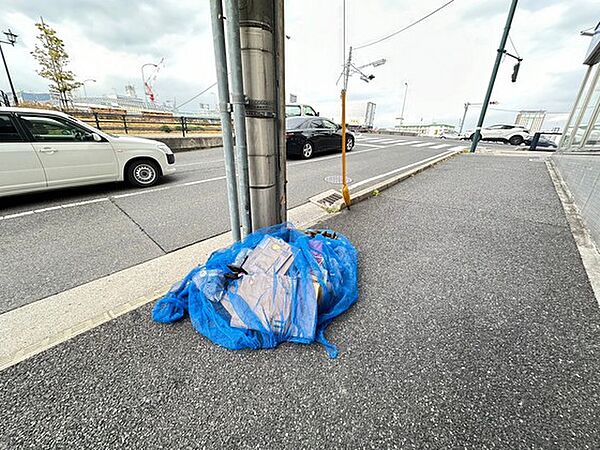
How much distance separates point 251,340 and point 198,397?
39cm

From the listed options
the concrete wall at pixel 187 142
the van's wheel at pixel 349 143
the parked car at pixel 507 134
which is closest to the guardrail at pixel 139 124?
the concrete wall at pixel 187 142

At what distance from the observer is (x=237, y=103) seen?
1.96m

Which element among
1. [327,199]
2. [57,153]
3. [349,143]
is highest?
[57,153]

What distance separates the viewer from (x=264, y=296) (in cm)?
167

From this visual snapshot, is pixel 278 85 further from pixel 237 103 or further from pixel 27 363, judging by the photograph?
pixel 27 363

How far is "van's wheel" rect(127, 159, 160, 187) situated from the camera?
16.3ft

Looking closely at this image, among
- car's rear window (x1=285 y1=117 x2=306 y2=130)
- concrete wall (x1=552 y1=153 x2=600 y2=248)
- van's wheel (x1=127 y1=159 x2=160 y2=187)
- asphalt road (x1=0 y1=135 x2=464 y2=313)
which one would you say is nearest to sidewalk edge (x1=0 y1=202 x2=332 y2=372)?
asphalt road (x1=0 y1=135 x2=464 y2=313)

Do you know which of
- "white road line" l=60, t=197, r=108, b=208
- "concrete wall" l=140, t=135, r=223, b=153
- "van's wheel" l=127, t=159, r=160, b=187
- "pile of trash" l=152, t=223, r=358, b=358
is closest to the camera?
"pile of trash" l=152, t=223, r=358, b=358

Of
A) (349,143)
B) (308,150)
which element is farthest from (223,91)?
(349,143)

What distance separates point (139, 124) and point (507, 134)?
25.5 metres

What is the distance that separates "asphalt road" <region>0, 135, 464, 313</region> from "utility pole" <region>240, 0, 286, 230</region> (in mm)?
1233

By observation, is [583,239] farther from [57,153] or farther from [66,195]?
[66,195]

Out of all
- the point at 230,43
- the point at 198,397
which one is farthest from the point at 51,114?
the point at 198,397

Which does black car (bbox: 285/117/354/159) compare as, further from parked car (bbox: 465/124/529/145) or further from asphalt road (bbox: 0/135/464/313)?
parked car (bbox: 465/124/529/145)
